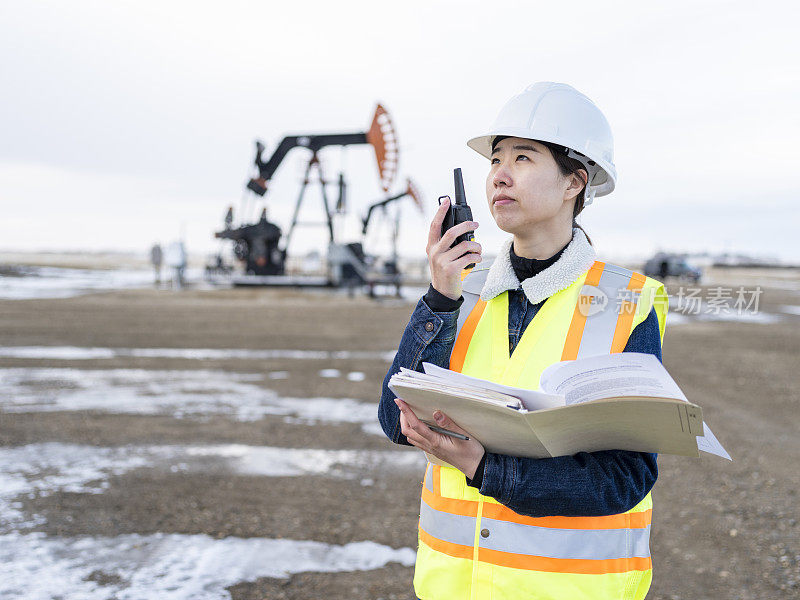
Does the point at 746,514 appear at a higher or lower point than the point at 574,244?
lower

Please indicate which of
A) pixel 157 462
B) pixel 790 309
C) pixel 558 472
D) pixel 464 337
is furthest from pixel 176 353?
pixel 790 309

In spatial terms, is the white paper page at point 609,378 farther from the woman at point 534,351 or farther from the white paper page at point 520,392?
the woman at point 534,351

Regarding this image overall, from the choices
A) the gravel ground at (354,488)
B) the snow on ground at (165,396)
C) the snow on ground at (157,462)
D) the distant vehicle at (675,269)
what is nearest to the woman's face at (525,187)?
the gravel ground at (354,488)

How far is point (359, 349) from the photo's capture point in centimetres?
1123

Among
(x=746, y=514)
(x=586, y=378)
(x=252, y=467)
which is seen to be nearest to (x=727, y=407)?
(x=746, y=514)

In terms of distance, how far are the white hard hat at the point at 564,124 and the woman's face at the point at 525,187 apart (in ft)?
0.15

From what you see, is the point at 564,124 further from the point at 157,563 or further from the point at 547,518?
the point at 157,563

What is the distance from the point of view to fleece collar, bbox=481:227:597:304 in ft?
5.75

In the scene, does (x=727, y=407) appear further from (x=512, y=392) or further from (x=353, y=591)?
(x=512, y=392)

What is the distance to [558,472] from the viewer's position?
1.55 metres

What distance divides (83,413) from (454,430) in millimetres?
6348

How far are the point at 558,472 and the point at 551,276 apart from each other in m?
0.54

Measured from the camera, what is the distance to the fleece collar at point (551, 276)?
1754 millimetres

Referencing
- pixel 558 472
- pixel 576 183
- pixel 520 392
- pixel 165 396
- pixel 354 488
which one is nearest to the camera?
pixel 520 392
